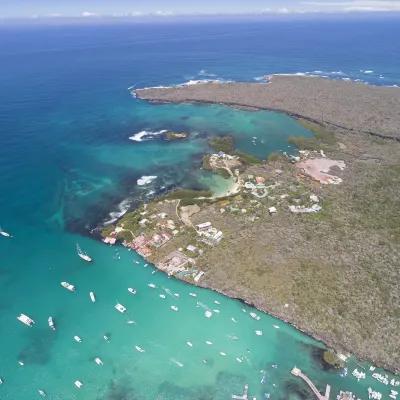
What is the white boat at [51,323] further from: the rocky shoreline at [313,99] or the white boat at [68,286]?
the rocky shoreline at [313,99]

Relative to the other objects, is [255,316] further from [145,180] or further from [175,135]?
[175,135]

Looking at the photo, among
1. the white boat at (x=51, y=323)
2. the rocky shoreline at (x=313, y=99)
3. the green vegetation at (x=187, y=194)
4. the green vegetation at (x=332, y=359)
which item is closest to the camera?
the green vegetation at (x=332, y=359)

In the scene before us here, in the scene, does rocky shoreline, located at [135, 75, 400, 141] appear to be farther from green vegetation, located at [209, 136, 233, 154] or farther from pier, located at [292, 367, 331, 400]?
pier, located at [292, 367, 331, 400]

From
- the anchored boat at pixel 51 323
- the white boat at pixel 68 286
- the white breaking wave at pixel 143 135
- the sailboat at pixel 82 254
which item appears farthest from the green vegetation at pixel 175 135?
the anchored boat at pixel 51 323

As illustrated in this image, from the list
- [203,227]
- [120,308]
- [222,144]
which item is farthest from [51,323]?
[222,144]

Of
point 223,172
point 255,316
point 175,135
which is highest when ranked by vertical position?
point 175,135
